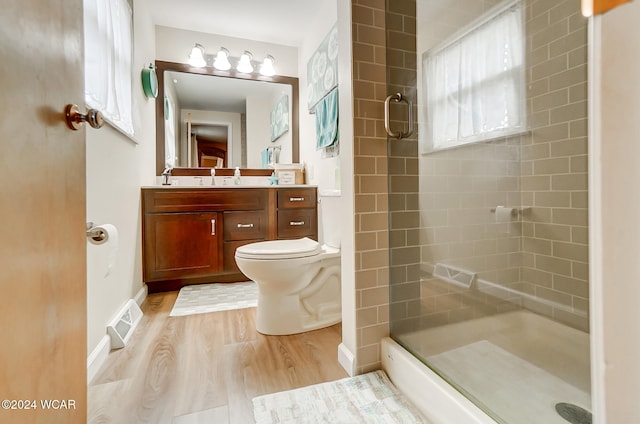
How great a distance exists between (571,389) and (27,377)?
127cm

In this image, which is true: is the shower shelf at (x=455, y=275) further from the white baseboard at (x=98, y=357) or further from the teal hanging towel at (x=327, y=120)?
the white baseboard at (x=98, y=357)

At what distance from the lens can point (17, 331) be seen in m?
0.47

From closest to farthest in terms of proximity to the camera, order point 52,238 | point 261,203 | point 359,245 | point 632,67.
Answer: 1. point 632,67
2. point 52,238
3. point 359,245
4. point 261,203

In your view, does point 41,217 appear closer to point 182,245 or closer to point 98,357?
point 98,357

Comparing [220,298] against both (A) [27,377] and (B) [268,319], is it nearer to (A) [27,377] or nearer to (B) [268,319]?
(B) [268,319]

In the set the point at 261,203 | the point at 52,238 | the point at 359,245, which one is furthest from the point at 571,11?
the point at 261,203

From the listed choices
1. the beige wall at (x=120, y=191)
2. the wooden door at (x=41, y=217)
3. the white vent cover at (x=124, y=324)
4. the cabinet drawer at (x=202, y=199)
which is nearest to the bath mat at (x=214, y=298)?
the white vent cover at (x=124, y=324)

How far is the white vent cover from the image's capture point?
4.68 feet

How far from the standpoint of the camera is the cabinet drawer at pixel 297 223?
99.2 inches

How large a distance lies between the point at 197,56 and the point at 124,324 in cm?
227

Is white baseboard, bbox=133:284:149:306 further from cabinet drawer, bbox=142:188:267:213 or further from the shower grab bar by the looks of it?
the shower grab bar

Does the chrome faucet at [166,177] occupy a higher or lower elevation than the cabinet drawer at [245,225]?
higher

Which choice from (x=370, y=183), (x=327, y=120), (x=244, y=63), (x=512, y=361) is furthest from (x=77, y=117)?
(x=244, y=63)

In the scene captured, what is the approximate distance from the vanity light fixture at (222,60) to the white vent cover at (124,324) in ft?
6.97
